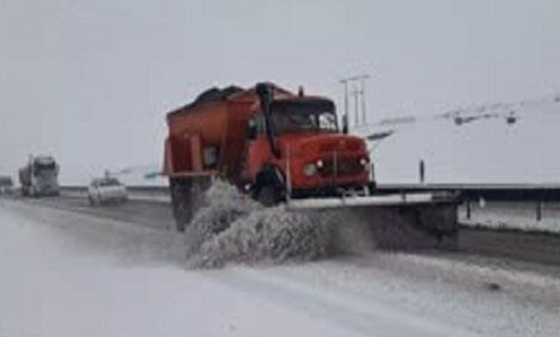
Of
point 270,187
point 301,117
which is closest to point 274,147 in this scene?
point 270,187

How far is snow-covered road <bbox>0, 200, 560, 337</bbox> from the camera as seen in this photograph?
1244 centimetres

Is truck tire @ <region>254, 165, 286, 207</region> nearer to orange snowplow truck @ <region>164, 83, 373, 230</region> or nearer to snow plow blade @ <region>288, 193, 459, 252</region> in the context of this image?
orange snowplow truck @ <region>164, 83, 373, 230</region>

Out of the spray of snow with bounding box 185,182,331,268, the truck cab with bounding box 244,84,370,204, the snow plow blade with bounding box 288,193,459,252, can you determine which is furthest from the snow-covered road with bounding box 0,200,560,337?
the truck cab with bounding box 244,84,370,204

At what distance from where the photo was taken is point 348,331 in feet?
39.6

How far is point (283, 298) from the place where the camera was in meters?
15.0

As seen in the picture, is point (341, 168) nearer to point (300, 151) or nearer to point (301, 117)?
point (300, 151)

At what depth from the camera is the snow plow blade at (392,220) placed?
66.7 ft

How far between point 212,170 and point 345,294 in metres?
11.6

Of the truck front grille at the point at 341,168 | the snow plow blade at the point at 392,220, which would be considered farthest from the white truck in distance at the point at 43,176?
the snow plow blade at the point at 392,220

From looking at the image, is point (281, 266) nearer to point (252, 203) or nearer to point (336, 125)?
point (252, 203)

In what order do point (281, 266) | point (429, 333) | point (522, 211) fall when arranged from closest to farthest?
point (429, 333)
point (281, 266)
point (522, 211)

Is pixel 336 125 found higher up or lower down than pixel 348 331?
higher up

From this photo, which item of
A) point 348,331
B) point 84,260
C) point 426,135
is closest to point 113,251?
point 84,260

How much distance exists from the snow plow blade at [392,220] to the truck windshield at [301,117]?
2592 mm
